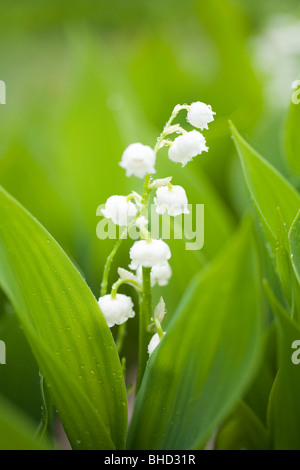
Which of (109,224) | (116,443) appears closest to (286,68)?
(109,224)

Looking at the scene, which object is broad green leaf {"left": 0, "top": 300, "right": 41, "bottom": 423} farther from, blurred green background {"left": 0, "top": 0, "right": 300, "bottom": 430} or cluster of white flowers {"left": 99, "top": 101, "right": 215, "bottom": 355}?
cluster of white flowers {"left": 99, "top": 101, "right": 215, "bottom": 355}

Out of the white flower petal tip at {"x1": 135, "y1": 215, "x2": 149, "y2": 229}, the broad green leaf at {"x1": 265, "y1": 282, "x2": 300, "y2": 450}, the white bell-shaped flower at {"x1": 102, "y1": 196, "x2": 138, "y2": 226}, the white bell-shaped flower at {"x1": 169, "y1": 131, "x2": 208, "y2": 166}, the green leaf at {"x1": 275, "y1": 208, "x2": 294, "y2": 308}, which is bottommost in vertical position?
the broad green leaf at {"x1": 265, "y1": 282, "x2": 300, "y2": 450}

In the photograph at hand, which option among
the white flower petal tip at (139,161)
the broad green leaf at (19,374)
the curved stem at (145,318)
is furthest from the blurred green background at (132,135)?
the white flower petal tip at (139,161)

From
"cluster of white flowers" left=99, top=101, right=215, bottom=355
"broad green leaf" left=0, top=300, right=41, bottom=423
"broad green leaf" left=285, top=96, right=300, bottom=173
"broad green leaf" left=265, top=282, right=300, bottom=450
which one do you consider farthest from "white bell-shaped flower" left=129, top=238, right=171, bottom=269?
"broad green leaf" left=285, top=96, right=300, bottom=173

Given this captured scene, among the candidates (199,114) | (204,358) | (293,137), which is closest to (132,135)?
(293,137)

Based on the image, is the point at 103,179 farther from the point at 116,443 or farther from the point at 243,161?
the point at 116,443

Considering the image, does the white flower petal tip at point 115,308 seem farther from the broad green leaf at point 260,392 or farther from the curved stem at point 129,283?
the broad green leaf at point 260,392

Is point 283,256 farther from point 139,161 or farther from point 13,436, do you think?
point 13,436
